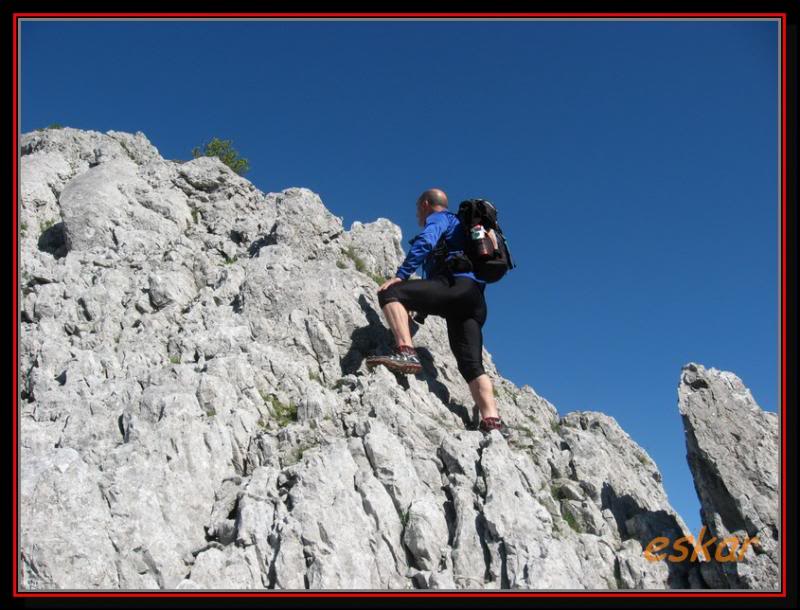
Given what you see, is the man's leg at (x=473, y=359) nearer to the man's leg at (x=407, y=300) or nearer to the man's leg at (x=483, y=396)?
the man's leg at (x=483, y=396)

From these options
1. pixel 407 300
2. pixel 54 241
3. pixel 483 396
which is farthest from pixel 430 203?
pixel 54 241

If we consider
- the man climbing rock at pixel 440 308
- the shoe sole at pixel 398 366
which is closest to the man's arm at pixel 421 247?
the man climbing rock at pixel 440 308

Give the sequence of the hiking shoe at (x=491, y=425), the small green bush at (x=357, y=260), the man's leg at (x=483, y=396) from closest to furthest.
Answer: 1. the hiking shoe at (x=491, y=425)
2. the man's leg at (x=483, y=396)
3. the small green bush at (x=357, y=260)

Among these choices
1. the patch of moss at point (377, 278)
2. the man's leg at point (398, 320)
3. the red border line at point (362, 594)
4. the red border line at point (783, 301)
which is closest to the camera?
the red border line at point (362, 594)

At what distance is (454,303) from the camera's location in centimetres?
1292

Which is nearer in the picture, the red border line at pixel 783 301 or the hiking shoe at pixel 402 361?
the red border line at pixel 783 301

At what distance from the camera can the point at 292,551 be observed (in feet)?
30.1

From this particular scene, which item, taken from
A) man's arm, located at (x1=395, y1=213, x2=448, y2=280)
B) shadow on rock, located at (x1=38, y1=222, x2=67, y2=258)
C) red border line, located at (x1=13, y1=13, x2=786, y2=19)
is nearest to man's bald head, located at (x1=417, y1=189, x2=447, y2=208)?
man's arm, located at (x1=395, y1=213, x2=448, y2=280)

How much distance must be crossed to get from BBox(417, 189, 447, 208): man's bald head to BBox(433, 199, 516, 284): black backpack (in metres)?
0.80

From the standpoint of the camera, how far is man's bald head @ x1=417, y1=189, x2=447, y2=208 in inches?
571

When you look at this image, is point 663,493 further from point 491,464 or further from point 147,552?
point 147,552

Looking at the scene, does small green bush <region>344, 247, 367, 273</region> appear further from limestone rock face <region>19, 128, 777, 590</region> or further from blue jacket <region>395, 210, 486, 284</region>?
blue jacket <region>395, 210, 486, 284</region>

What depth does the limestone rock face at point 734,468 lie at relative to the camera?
9227mm

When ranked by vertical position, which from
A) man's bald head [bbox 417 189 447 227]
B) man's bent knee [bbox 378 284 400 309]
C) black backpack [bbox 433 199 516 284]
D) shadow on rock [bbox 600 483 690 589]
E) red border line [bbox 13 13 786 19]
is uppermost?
red border line [bbox 13 13 786 19]
